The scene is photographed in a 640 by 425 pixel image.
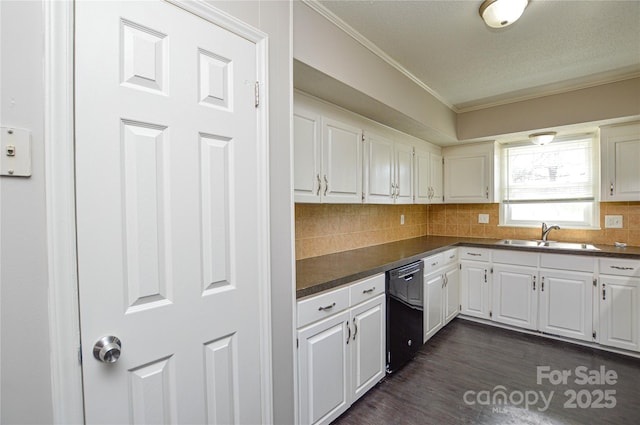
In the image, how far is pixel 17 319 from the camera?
0.75m

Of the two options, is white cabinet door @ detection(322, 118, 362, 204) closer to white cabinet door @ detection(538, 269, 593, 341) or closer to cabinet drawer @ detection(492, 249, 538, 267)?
cabinet drawer @ detection(492, 249, 538, 267)

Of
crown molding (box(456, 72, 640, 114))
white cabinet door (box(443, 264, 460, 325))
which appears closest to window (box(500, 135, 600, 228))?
crown molding (box(456, 72, 640, 114))

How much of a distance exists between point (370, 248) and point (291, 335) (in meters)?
1.61

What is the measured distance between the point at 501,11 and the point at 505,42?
53cm

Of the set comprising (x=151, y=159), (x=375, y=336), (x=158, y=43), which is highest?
(x=158, y=43)

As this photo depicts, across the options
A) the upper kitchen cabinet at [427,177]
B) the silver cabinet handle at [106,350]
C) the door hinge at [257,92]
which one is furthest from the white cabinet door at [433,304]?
the silver cabinet handle at [106,350]

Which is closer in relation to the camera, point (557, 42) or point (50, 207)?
point (50, 207)

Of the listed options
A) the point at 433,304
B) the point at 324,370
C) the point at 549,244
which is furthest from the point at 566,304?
the point at 324,370

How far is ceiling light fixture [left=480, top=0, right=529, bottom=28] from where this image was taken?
1495mm

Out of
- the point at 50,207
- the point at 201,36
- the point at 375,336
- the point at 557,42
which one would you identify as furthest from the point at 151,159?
the point at 557,42

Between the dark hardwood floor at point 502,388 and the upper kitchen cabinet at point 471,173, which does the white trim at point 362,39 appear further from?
the dark hardwood floor at point 502,388

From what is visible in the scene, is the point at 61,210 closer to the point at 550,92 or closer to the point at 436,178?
the point at 436,178

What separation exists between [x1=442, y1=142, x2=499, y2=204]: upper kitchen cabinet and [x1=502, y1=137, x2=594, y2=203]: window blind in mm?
293

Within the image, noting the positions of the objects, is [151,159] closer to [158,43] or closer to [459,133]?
[158,43]
